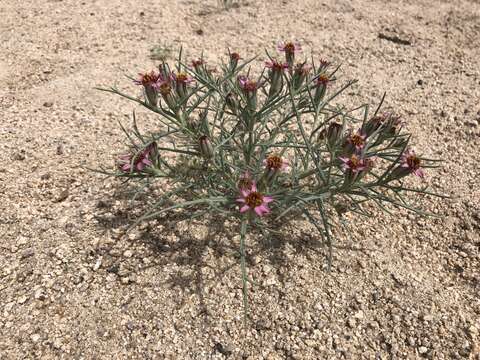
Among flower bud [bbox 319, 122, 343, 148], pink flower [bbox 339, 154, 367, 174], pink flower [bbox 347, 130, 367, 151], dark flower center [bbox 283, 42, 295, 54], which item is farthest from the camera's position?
dark flower center [bbox 283, 42, 295, 54]

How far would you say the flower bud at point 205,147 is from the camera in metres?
1.72

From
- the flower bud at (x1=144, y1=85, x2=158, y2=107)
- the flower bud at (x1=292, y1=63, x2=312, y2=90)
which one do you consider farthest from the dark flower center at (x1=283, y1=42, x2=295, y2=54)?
the flower bud at (x1=144, y1=85, x2=158, y2=107)

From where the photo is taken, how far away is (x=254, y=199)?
1604mm

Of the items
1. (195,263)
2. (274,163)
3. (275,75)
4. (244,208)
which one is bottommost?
(195,263)

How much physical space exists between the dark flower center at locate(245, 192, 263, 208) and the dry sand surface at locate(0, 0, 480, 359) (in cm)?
52

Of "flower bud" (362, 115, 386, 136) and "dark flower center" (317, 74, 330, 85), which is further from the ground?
"dark flower center" (317, 74, 330, 85)

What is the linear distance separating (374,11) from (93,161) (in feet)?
11.4

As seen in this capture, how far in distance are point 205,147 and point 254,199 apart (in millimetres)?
333

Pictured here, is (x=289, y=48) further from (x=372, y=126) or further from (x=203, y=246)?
(x=203, y=246)

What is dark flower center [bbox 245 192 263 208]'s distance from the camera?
62.8 inches

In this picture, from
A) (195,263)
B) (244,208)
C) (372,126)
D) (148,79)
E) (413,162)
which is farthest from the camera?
(195,263)

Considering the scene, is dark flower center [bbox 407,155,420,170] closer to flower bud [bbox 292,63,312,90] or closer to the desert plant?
the desert plant

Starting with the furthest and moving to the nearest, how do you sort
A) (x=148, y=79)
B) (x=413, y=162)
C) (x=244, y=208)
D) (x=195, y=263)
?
(x=195, y=263), (x=148, y=79), (x=413, y=162), (x=244, y=208)

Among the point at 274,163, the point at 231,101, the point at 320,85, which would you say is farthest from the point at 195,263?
the point at 320,85
